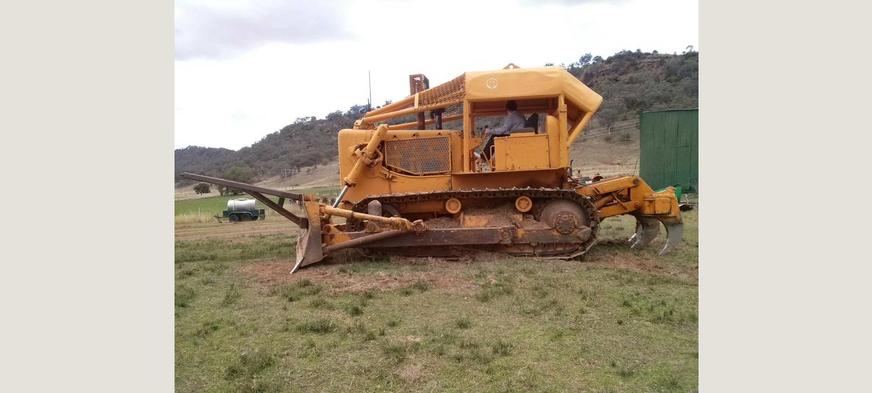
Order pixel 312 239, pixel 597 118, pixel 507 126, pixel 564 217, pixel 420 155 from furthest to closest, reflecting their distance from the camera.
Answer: pixel 597 118 < pixel 420 155 < pixel 507 126 < pixel 564 217 < pixel 312 239

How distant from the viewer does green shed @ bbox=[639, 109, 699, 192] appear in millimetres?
21359

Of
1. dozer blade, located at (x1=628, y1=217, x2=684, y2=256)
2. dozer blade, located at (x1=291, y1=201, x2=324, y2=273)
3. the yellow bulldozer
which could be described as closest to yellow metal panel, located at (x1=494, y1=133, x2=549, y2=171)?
the yellow bulldozer

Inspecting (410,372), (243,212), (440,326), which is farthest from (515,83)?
(243,212)

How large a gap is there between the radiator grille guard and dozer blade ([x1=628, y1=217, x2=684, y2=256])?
368cm

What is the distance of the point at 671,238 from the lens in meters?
9.30

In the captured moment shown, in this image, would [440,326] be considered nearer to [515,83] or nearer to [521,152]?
[521,152]

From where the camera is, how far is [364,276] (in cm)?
772

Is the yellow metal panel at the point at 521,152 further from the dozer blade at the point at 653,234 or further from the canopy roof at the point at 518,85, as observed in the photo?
the dozer blade at the point at 653,234

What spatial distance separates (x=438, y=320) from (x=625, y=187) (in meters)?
5.20

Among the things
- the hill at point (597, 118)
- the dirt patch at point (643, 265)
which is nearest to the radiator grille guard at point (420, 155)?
the dirt patch at point (643, 265)

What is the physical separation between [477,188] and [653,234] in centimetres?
339

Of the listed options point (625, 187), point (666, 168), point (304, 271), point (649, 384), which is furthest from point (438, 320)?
point (666, 168)

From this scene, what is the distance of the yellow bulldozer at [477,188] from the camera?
28.7ft

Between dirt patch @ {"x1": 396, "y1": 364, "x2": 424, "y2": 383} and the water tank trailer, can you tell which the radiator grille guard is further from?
the water tank trailer
